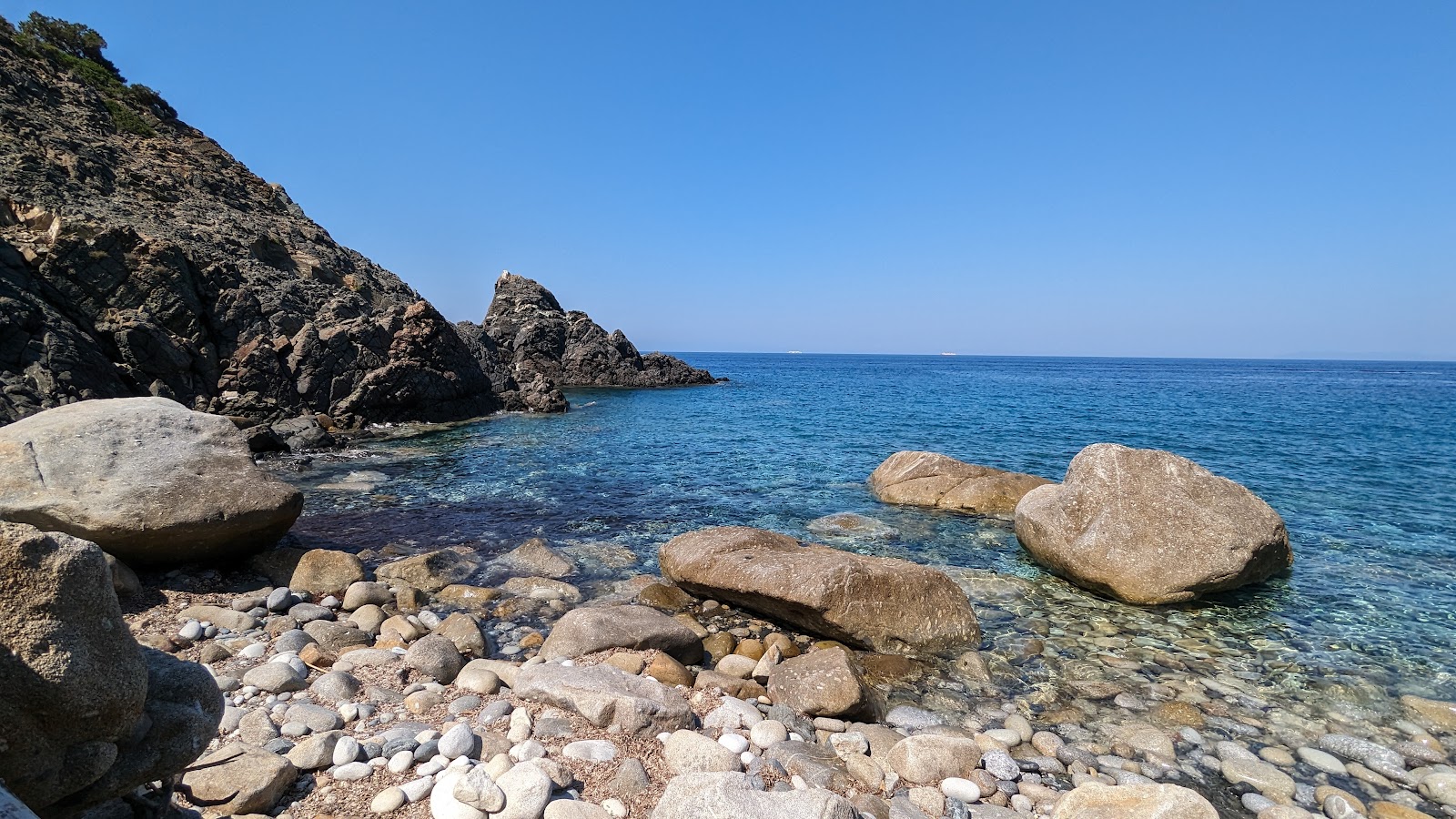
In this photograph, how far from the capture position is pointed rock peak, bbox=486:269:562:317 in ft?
224

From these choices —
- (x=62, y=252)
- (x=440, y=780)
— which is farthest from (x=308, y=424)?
(x=440, y=780)

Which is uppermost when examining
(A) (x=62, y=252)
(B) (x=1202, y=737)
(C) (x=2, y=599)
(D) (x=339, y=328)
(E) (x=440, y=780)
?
(A) (x=62, y=252)

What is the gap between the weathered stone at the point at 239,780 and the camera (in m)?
4.18

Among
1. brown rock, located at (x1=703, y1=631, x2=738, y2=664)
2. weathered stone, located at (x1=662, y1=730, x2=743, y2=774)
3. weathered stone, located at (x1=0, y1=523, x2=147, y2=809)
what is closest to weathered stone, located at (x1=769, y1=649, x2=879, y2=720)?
brown rock, located at (x1=703, y1=631, x2=738, y2=664)

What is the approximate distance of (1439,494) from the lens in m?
17.3

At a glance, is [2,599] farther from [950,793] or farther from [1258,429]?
[1258,429]

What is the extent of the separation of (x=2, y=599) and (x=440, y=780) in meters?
2.81

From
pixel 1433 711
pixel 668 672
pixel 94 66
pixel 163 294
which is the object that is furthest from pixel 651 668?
pixel 94 66

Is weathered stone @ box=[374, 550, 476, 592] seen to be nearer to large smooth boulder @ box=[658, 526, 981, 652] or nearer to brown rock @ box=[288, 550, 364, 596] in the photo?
brown rock @ box=[288, 550, 364, 596]

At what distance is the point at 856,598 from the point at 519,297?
6650 centimetres

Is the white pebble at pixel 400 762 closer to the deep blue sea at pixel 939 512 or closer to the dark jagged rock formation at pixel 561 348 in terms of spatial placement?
the deep blue sea at pixel 939 512

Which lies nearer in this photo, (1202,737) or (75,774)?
(75,774)

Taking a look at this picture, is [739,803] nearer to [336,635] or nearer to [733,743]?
[733,743]

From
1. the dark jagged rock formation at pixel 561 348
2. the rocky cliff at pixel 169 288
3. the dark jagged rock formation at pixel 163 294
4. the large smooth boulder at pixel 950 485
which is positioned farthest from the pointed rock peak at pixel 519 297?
the large smooth boulder at pixel 950 485
